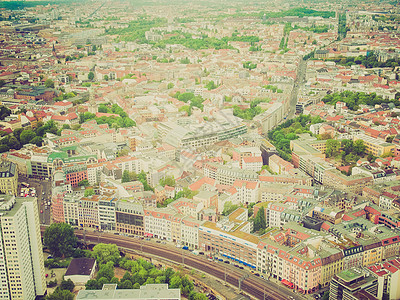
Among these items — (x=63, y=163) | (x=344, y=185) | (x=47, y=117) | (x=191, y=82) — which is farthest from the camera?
(x=191, y=82)

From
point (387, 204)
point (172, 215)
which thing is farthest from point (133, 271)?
point (387, 204)

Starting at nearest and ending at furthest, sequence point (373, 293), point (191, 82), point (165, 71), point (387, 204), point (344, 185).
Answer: point (373, 293) → point (387, 204) → point (344, 185) → point (191, 82) → point (165, 71)

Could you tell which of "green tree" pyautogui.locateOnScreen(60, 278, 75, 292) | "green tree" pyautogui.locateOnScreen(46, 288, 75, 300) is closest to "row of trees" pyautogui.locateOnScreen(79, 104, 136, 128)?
"green tree" pyautogui.locateOnScreen(60, 278, 75, 292)

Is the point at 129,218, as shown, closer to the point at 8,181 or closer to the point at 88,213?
the point at 88,213

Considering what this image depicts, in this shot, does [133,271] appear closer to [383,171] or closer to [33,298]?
[33,298]

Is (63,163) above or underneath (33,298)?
above

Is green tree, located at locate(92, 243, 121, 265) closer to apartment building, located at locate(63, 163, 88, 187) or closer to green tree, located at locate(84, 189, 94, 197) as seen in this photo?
green tree, located at locate(84, 189, 94, 197)
